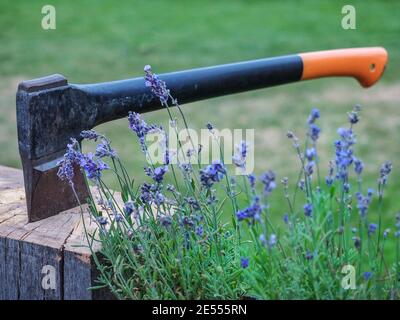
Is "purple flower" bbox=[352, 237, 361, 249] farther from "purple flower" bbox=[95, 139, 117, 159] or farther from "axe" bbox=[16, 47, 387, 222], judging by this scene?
"axe" bbox=[16, 47, 387, 222]

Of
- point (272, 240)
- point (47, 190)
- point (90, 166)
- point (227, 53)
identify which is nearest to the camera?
point (272, 240)

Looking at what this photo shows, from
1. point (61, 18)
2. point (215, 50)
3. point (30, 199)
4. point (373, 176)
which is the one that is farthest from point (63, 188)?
point (61, 18)

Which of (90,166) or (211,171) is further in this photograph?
(90,166)

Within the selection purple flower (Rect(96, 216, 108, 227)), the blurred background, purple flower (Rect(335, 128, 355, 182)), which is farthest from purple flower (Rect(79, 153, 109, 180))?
the blurred background

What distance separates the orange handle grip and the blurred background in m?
1.72

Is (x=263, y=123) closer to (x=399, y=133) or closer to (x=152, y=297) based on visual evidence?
(x=399, y=133)

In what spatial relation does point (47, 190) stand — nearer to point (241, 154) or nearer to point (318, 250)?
point (241, 154)

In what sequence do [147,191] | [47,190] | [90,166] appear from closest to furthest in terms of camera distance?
[90,166]
[147,191]
[47,190]

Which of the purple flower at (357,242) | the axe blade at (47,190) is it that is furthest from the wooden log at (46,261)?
the purple flower at (357,242)

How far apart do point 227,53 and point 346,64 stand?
5.96 m

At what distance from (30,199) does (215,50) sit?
23.5ft

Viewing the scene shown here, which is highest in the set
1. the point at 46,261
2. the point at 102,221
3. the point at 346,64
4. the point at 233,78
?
the point at 346,64

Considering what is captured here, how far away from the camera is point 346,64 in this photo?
128 inches

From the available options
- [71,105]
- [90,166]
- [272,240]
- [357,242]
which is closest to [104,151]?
[90,166]
